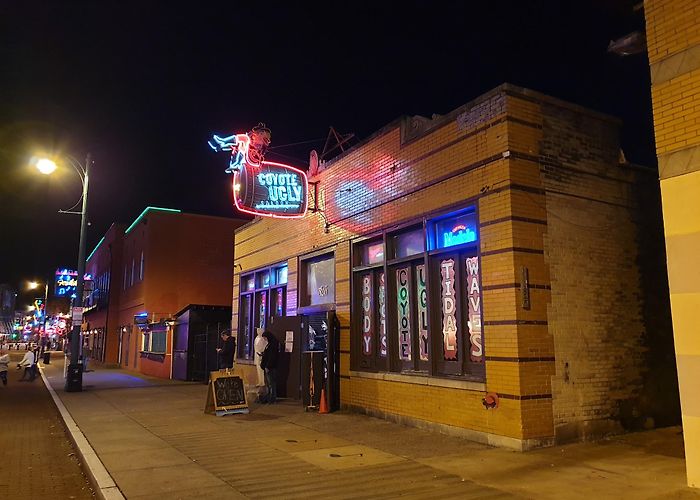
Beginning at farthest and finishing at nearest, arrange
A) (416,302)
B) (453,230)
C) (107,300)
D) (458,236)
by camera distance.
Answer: (107,300) → (416,302) → (453,230) → (458,236)

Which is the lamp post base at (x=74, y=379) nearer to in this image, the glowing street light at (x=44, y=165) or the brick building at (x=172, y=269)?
the glowing street light at (x=44, y=165)

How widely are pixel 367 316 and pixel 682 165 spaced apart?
23.1ft

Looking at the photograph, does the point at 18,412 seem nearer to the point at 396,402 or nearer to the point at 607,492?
the point at 396,402

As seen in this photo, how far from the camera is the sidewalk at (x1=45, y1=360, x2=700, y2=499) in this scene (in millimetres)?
5957

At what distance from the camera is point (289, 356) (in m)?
14.2

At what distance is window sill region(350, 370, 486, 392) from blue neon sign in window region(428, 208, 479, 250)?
228 cm

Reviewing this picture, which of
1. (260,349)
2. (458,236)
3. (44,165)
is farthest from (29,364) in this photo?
(458,236)

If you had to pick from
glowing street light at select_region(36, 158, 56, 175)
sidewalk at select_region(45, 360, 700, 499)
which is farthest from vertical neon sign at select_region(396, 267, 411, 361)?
glowing street light at select_region(36, 158, 56, 175)

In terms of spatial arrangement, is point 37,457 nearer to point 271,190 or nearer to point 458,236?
point 271,190

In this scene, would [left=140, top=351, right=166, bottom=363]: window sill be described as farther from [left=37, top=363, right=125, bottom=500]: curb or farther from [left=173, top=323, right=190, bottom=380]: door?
[left=37, top=363, right=125, bottom=500]: curb

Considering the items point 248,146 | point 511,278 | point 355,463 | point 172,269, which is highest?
point 248,146

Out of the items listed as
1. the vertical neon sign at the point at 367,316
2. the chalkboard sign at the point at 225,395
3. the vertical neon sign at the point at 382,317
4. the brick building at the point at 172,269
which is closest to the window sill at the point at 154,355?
the brick building at the point at 172,269

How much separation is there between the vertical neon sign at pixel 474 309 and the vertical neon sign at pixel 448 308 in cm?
36

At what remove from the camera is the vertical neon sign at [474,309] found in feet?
29.3
